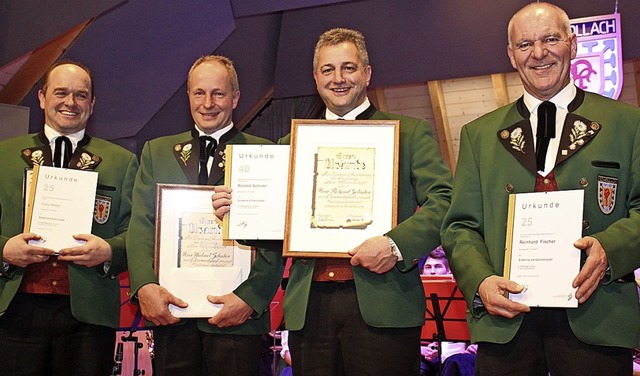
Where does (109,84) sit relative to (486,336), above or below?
above

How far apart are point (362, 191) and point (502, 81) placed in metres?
5.72

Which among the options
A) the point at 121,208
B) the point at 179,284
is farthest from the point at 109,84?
the point at 179,284

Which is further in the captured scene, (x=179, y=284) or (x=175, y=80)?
(x=175, y=80)

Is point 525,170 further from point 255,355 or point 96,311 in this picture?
point 96,311

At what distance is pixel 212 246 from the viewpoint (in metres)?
3.00

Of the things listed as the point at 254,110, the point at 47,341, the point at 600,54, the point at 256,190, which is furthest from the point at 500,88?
the point at 47,341

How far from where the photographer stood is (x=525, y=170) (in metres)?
2.45

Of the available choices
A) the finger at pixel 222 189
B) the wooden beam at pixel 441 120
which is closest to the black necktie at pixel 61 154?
the finger at pixel 222 189

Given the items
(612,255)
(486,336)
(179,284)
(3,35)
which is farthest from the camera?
(3,35)

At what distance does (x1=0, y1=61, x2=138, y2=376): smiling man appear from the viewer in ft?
9.86

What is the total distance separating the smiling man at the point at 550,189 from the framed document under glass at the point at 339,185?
0.86ft

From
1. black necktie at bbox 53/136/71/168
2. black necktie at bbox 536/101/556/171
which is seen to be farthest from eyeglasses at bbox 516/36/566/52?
black necktie at bbox 53/136/71/168

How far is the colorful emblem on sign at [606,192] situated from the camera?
7.68ft

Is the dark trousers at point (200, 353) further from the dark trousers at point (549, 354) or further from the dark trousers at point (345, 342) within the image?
the dark trousers at point (549, 354)
